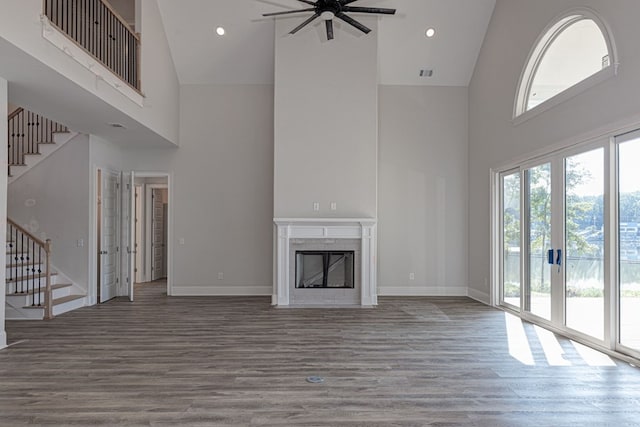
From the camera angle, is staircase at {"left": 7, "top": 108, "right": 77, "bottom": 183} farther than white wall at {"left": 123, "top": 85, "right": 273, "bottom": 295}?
No

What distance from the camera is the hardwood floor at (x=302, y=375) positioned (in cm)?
299

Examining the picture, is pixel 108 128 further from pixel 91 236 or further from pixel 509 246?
pixel 509 246

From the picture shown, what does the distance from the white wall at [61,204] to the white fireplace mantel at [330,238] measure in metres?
3.20

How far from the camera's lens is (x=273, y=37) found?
763 cm

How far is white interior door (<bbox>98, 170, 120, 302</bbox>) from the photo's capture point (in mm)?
7621

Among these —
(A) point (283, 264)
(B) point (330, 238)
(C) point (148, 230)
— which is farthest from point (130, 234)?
(B) point (330, 238)

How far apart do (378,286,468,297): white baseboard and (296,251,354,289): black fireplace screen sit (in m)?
1.15

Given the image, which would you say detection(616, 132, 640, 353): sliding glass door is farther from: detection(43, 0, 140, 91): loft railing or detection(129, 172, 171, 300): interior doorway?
detection(129, 172, 171, 300): interior doorway

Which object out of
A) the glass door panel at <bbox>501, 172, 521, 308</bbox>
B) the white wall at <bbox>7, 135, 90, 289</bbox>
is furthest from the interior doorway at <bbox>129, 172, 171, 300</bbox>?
the glass door panel at <bbox>501, 172, 521, 308</bbox>

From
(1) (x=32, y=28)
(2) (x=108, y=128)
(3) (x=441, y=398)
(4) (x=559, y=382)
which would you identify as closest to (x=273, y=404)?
(3) (x=441, y=398)

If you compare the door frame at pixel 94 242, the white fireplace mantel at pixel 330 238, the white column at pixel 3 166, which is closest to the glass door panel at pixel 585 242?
the white fireplace mantel at pixel 330 238

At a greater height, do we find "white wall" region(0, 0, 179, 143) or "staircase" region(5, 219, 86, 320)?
"white wall" region(0, 0, 179, 143)

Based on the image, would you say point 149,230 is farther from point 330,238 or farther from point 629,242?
point 629,242

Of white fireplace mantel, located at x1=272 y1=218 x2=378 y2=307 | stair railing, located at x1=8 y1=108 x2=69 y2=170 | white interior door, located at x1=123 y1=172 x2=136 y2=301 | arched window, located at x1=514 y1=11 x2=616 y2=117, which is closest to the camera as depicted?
arched window, located at x1=514 y1=11 x2=616 y2=117
